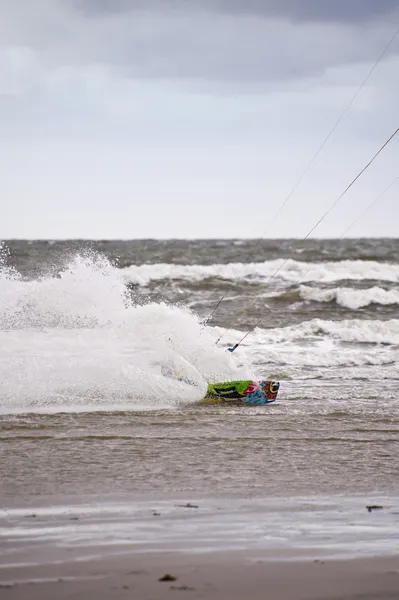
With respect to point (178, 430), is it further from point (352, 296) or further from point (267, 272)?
point (267, 272)

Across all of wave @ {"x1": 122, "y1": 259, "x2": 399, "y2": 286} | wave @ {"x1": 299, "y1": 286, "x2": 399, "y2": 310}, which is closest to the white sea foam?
wave @ {"x1": 299, "y1": 286, "x2": 399, "y2": 310}

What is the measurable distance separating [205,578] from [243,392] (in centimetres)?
658

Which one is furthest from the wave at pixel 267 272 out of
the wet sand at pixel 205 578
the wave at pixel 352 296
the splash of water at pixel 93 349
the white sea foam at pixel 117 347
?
the wet sand at pixel 205 578

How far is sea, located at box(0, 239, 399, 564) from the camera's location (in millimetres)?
4777

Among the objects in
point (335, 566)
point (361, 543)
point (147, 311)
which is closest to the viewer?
point (335, 566)

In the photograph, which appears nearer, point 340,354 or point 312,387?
point 312,387

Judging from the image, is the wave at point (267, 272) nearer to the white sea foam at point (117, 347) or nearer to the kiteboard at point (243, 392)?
the white sea foam at point (117, 347)

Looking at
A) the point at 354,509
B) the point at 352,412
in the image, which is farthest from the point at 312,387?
the point at 354,509

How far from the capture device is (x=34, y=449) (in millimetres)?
6930

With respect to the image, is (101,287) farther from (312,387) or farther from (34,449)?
(34,449)

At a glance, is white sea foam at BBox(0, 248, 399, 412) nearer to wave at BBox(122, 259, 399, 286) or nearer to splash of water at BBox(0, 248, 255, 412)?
splash of water at BBox(0, 248, 255, 412)

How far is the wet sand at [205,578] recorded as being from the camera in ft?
12.1

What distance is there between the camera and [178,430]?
7977mm

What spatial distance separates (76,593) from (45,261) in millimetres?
41555
